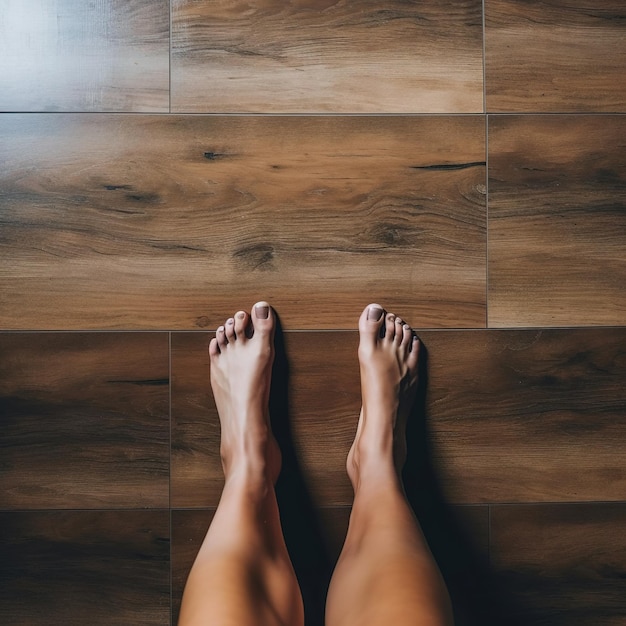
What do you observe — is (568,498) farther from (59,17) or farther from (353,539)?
(59,17)

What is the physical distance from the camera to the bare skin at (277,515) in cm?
71

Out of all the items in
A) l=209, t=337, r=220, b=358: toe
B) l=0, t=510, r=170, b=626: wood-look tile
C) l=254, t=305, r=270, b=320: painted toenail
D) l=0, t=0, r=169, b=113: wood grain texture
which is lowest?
l=0, t=510, r=170, b=626: wood-look tile

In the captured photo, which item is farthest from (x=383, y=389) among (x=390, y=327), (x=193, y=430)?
(x=193, y=430)

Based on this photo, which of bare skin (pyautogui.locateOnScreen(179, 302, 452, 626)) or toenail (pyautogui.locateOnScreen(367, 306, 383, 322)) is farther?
toenail (pyautogui.locateOnScreen(367, 306, 383, 322))

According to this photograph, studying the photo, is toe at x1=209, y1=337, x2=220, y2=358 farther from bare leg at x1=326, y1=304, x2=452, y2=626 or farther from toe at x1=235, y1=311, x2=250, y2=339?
bare leg at x1=326, y1=304, x2=452, y2=626

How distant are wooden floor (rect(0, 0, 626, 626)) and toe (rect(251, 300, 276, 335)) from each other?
22mm

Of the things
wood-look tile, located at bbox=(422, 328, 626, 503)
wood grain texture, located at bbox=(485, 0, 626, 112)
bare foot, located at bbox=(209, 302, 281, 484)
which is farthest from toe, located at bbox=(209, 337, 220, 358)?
wood grain texture, located at bbox=(485, 0, 626, 112)

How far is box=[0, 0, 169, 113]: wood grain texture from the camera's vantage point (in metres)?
0.92

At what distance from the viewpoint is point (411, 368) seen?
94 centimetres

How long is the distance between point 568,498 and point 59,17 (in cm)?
117

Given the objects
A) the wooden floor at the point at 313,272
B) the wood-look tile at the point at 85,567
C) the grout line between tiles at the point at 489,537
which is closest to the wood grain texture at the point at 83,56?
the wooden floor at the point at 313,272

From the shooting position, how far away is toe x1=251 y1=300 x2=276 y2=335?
928 millimetres

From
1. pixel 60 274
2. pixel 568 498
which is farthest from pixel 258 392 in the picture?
pixel 568 498

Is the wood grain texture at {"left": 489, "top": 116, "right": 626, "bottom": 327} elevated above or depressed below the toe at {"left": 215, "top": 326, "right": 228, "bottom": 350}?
above
